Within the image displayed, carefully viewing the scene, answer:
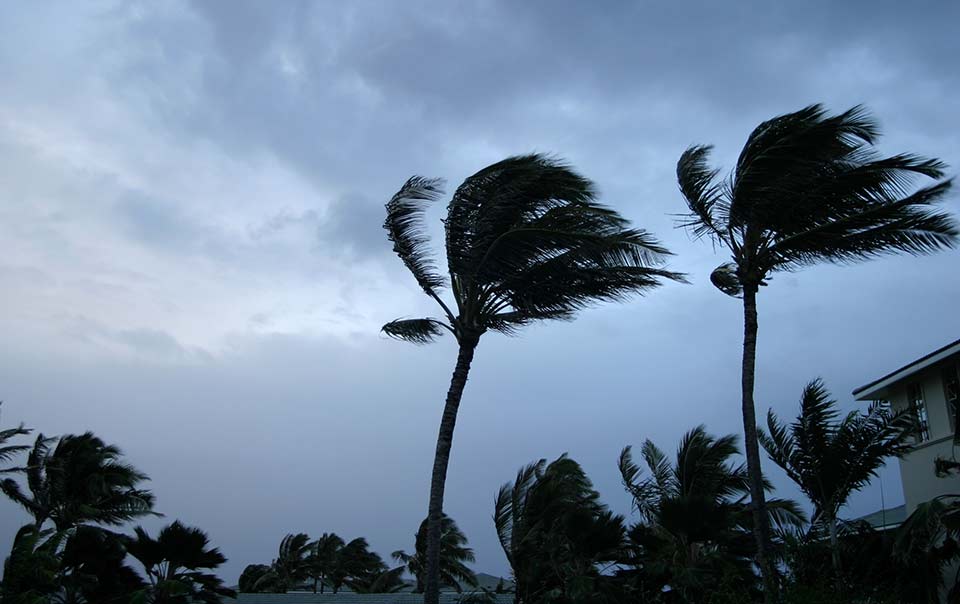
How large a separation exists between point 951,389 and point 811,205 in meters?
6.68

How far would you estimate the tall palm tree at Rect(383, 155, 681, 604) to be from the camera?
16.7 m

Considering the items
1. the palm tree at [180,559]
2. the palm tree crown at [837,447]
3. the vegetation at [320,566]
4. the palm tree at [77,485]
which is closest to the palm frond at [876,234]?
the palm tree crown at [837,447]

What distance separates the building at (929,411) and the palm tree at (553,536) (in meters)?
7.49

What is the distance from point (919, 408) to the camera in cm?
2044

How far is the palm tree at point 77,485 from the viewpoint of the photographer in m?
28.2

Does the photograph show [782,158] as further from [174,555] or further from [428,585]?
[174,555]

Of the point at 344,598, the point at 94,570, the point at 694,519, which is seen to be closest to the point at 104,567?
the point at 94,570

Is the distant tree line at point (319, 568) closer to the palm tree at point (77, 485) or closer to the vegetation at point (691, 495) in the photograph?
the palm tree at point (77, 485)

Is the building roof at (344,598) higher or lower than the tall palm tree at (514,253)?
lower

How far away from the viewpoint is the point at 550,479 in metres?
22.7

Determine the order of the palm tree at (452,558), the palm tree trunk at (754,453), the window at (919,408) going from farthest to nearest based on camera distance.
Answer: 1. the palm tree at (452,558)
2. the window at (919,408)
3. the palm tree trunk at (754,453)

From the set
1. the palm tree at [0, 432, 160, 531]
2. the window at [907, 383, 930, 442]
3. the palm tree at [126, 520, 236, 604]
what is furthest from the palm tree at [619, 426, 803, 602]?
the palm tree at [0, 432, 160, 531]

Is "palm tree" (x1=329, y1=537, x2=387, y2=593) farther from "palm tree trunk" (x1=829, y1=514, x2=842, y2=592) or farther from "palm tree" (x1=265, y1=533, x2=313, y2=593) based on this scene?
"palm tree trunk" (x1=829, y1=514, x2=842, y2=592)

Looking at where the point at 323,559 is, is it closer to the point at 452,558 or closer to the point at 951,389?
the point at 452,558
